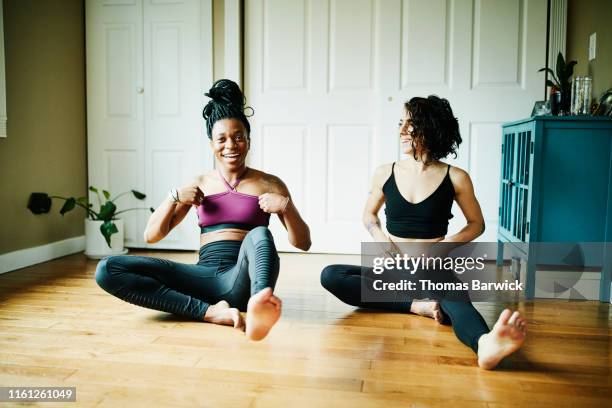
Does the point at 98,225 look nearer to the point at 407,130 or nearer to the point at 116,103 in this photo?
the point at 116,103

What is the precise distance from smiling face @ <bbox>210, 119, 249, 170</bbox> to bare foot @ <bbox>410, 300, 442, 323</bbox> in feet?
2.82

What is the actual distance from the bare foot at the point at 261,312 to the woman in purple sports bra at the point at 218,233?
34 cm

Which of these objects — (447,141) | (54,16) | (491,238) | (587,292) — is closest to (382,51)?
(491,238)

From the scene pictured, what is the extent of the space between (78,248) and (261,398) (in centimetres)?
267

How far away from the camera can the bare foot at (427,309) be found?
1954mm

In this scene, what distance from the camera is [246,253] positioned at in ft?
5.83

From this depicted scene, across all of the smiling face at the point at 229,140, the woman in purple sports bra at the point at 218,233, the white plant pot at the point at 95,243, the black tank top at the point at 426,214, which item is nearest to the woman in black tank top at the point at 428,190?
the black tank top at the point at 426,214

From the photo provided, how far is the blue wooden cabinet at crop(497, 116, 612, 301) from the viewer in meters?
2.38

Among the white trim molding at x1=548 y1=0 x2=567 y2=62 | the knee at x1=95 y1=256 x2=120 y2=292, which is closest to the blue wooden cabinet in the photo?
the white trim molding at x1=548 y1=0 x2=567 y2=62

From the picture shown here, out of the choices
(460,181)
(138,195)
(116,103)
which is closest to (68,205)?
(138,195)

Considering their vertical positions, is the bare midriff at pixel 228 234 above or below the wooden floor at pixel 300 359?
above

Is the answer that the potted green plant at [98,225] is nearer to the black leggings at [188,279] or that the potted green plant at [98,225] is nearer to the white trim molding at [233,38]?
the white trim molding at [233,38]

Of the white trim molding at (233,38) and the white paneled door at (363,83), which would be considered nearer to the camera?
the white paneled door at (363,83)

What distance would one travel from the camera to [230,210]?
6.51 ft
